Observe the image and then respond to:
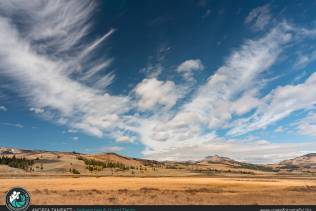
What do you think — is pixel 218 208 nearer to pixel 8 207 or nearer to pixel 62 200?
pixel 8 207

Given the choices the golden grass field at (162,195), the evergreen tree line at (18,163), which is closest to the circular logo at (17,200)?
the golden grass field at (162,195)

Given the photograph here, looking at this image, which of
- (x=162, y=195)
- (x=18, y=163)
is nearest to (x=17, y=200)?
(x=162, y=195)

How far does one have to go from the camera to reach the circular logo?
29191 millimetres

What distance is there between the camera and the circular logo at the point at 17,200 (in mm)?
29191

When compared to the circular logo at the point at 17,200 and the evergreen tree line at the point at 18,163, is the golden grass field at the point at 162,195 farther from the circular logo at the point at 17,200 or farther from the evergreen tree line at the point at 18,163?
the evergreen tree line at the point at 18,163

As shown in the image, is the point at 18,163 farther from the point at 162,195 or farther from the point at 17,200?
the point at 17,200

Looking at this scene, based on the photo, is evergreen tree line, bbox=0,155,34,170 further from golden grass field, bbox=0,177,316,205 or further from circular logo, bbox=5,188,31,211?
circular logo, bbox=5,188,31,211

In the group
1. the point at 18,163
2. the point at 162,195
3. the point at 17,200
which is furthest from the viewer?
the point at 18,163

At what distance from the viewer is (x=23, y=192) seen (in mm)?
30531

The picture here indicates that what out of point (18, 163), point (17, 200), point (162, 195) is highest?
point (18, 163)

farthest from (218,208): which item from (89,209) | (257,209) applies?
(89,209)

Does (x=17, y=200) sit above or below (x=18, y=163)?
below

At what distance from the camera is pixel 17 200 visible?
3020 centimetres

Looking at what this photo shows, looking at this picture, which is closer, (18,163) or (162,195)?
(162,195)
